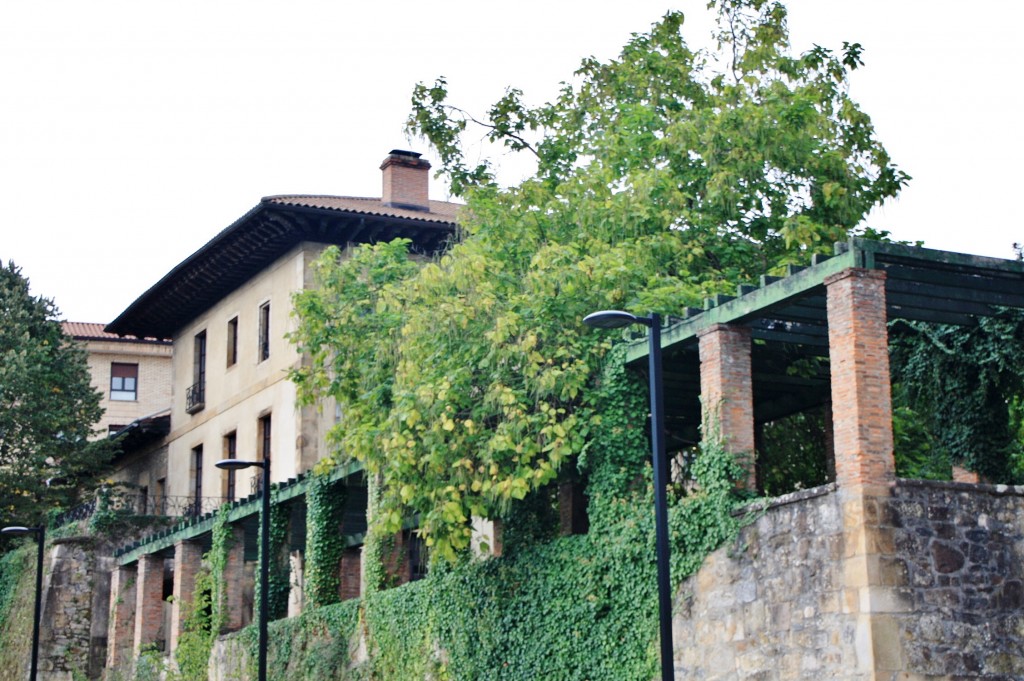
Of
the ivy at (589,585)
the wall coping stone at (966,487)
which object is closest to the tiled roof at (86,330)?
the ivy at (589,585)

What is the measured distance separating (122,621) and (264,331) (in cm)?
797

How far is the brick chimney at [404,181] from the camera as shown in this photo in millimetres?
39594

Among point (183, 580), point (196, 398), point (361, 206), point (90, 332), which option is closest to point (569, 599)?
point (183, 580)

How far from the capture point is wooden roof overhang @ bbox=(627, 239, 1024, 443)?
17094 millimetres

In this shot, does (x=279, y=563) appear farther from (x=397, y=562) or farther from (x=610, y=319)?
(x=610, y=319)

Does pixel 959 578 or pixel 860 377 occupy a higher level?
pixel 860 377

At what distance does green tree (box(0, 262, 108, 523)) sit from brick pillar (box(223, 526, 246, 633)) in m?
12.1

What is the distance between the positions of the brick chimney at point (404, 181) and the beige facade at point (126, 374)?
1146 inches

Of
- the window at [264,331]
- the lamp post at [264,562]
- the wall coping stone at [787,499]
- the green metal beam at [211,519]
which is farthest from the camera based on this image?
the window at [264,331]

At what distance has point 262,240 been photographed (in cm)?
3788

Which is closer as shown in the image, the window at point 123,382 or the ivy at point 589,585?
the ivy at point 589,585

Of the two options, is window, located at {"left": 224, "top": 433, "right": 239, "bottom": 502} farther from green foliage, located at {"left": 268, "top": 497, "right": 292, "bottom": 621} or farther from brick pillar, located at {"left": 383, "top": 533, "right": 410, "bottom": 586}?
brick pillar, located at {"left": 383, "top": 533, "right": 410, "bottom": 586}

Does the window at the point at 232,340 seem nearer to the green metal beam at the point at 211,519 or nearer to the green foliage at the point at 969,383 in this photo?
the green metal beam at the point at 211,519

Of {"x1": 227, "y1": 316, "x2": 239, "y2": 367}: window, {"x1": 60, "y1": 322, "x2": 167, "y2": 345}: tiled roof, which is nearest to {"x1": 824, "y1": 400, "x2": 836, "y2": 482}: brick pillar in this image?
{"x1": 227, "y1": 316, "x2": 239, "y2": 367}: window
